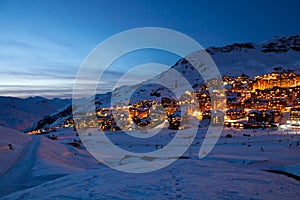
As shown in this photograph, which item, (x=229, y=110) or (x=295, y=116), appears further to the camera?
(x=229, y=110)

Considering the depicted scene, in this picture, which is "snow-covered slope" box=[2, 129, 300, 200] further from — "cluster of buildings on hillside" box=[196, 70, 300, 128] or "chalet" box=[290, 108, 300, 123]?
"chalet" box=[290, 108, 300, 123]

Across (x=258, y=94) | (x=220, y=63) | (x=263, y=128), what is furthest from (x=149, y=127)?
(x=220, y=63)

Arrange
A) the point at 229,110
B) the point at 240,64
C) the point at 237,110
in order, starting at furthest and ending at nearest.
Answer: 1. the point at 240,64
2. the point at 237,110
3. the point at 229,110

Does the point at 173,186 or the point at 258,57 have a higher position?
the point at 258,57

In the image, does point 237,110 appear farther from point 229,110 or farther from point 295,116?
point 295,116

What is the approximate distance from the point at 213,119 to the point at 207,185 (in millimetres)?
57265

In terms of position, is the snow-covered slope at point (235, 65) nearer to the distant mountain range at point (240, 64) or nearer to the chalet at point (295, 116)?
the distant mountain range at point (240, 64)

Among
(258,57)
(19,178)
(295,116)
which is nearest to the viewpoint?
(19,178)

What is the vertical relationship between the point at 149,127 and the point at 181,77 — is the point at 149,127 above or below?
below

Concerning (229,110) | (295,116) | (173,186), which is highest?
(229,110)

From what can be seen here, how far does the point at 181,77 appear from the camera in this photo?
156 metres

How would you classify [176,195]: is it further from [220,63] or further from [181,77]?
[220,63]

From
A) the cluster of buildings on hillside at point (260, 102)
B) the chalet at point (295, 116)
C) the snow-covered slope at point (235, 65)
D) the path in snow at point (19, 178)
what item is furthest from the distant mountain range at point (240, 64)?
the path in snow at point (19, 178)

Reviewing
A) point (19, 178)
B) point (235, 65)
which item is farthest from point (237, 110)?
point (235, 65)
